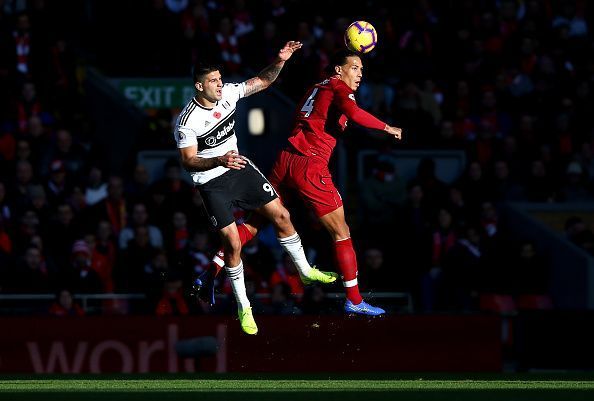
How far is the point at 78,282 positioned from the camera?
1889 cm

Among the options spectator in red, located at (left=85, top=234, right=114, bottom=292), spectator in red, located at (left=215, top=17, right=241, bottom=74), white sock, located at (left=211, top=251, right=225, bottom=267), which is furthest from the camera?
spectator in red, located at (left=215, top=17, right=241, bottom=74)

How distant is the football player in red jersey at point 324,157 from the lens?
1471 cm

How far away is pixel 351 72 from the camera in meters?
14.7

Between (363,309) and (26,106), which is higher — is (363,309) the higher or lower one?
the lower one

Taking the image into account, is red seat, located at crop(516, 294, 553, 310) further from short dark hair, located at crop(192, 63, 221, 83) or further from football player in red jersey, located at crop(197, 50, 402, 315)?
short dark hair, located at crop(192, 63, 221, 83)

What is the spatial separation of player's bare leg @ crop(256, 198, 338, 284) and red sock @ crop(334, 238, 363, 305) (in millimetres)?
127

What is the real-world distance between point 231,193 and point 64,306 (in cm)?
483

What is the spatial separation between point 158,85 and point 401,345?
5.99 metres

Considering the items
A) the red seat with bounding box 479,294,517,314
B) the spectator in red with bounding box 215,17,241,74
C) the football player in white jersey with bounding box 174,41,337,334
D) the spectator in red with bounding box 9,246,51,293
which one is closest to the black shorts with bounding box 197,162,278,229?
the football player in white jersey with bounding box 174,41,337,334

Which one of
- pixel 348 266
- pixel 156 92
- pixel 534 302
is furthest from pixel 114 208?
pixel 348 266

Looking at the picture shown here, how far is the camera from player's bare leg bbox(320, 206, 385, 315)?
48.8 ft

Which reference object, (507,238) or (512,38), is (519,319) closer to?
(507,238)

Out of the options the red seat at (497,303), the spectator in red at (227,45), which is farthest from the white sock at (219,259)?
the spectator in red at (227,45)

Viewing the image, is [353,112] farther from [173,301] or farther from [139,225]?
[139,225]
